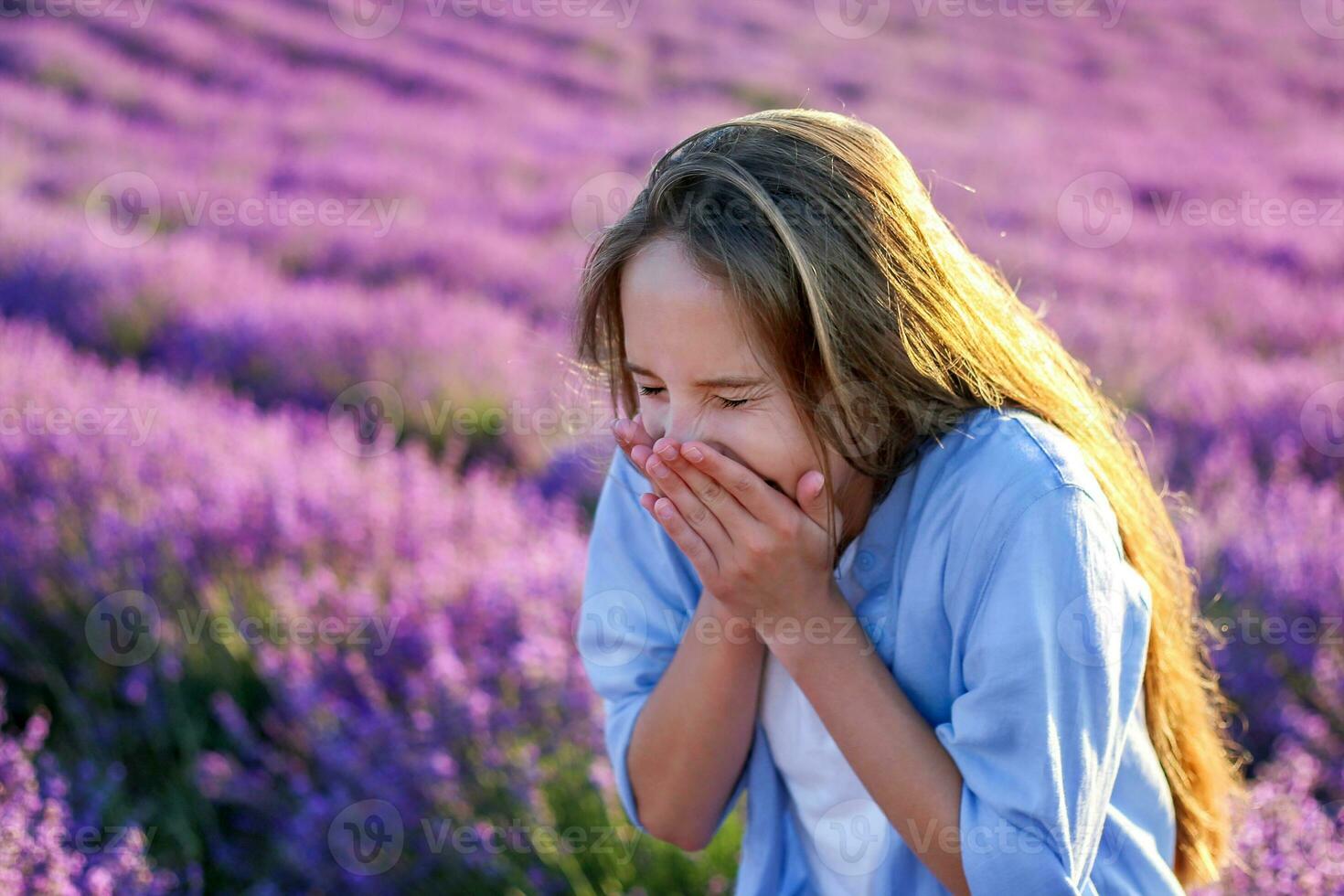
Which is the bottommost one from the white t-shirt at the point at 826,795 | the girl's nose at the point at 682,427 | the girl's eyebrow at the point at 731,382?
the white t-shirt at the point at 826,795

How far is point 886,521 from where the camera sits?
4.82ft

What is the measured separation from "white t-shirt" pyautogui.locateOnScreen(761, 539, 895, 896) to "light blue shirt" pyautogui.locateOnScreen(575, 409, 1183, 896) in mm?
21

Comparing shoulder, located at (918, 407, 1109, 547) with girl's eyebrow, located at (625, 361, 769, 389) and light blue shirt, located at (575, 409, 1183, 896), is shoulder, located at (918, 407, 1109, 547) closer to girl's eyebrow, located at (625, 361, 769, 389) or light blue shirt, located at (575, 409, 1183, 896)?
light blue shirt, located at (575, 409, 1183, 896)

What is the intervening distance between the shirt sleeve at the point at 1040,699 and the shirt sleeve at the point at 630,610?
0.48 m

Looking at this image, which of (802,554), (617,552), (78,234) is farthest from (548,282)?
(802,554)

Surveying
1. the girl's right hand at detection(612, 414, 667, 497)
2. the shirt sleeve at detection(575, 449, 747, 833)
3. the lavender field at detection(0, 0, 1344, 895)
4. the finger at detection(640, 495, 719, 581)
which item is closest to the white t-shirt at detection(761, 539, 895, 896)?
the shirt sleeve at detection(575, 449, 747, 833)

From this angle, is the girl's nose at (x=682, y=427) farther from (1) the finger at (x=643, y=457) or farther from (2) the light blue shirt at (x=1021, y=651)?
(2) the light blue shirt at (x=1021, y=651)

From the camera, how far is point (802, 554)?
1.32 metres

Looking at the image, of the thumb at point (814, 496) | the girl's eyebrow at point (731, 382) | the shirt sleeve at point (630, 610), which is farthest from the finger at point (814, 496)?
the shirt sleeve at point (630, 610)

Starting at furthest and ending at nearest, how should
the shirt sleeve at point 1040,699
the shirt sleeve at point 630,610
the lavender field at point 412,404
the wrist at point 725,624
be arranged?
the lavender field at point 412,404
the shirt sleeve at point 630,610
the wrist at point 725,624
the shirt sleeve at point 1040,699

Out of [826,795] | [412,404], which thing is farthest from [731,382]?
[412,404]

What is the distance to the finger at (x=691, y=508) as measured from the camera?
1288 millimetres

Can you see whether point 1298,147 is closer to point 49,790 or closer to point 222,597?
point 222,597

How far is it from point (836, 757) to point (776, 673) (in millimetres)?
142
